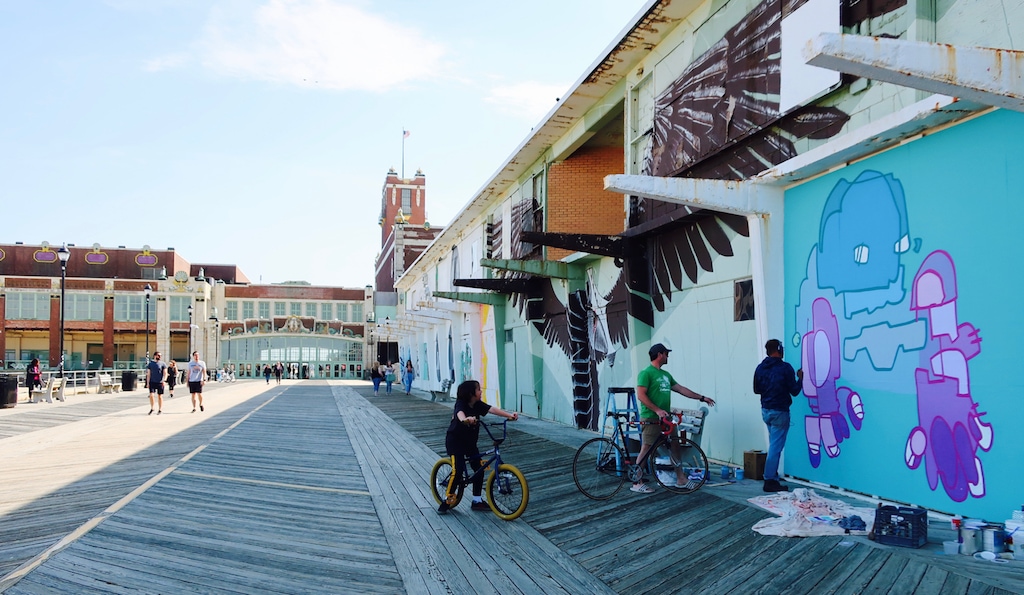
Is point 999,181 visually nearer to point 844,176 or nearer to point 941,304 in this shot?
point 941,304

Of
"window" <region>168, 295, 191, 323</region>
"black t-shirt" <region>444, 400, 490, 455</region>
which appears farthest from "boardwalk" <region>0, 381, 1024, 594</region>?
"window" <region>168, 295, 191, 323</region>

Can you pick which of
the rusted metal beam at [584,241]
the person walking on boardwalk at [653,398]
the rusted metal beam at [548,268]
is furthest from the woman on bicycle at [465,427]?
the rusted metal beam at [548,268]

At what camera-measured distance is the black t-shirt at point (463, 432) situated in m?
7.34

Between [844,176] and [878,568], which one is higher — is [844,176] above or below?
above

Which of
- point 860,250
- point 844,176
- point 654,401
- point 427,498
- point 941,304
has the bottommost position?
point 427,498

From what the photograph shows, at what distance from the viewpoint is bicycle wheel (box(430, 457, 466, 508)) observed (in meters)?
7.46

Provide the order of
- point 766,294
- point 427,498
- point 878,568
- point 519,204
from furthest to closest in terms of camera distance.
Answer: point 519,204 → point 766,294 → point 427,498 → point 878,568

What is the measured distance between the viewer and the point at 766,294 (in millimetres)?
8867

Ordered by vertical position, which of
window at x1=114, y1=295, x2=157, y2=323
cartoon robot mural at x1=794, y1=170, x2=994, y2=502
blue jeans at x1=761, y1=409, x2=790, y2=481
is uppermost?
window at x1=114, y1=295, x2=157, y2=323

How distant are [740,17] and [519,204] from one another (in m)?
11.4

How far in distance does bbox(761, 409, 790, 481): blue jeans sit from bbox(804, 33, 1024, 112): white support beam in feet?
12.7

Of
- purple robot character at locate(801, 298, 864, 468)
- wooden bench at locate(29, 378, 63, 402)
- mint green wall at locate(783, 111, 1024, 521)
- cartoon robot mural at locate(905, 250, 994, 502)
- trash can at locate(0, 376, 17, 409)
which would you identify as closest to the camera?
mint green wall at locate(783, 111, 1024, 521)

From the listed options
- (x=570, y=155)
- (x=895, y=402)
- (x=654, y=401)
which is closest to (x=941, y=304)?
(x=895, y=402)

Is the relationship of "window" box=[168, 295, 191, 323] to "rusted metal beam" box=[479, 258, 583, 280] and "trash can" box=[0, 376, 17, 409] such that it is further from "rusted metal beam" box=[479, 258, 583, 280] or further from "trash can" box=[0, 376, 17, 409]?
"rusted metal beam" box=[479, 258, 583, 280]
